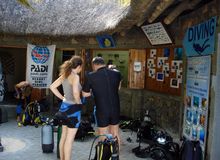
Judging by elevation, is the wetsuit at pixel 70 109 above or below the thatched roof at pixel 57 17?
below

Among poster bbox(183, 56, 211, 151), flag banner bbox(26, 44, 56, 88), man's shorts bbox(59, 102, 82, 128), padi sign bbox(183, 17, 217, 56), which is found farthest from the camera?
flag banner bbox(26, 44, 56, 88)

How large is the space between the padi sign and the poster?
5.6 inches

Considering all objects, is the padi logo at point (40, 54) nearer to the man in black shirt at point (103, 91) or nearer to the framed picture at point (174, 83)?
the framed picture at point (174, 83)

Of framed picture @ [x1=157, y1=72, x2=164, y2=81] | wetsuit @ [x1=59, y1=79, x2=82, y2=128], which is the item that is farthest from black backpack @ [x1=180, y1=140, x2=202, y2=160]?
framed picture @ [x1=157, y1=72, x2=164, y2=81]

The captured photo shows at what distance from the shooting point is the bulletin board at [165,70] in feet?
25.0

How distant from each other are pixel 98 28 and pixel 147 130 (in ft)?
11.3

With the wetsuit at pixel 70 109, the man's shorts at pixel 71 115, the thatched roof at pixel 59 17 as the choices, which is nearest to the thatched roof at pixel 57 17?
the thatched roof at pixel 59 17

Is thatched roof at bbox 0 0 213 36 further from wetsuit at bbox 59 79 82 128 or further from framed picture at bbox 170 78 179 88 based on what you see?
wetsuit at bbox 59 79 82 128

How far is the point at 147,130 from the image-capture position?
6.61m

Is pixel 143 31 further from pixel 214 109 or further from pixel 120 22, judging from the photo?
pixel 214 109

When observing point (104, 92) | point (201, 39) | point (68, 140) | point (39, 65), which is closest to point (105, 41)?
point (39, 65)

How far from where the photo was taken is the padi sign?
5172mm

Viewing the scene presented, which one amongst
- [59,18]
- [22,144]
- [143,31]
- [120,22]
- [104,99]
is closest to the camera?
[104,99]

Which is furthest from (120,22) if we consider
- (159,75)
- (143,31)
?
(159,75)
